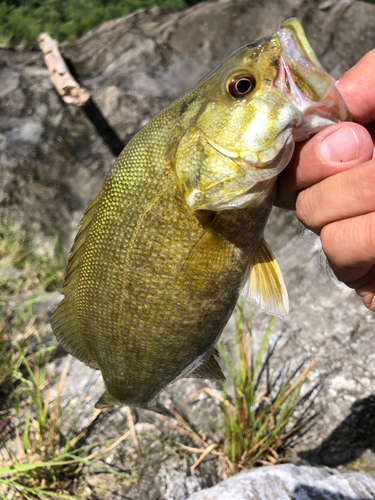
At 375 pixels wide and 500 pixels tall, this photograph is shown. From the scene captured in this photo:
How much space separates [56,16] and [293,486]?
12.7m

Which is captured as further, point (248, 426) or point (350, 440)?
point (350, 440)

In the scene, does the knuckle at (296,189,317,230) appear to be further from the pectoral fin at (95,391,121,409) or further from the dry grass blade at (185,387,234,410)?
the dry grass blade at (185,387,234,410)

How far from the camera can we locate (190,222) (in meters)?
1.25

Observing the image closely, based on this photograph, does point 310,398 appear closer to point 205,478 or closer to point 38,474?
point 205,478

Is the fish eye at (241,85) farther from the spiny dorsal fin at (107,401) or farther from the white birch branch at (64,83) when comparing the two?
the white birch branch at (64,83)

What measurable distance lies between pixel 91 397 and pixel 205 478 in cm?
102

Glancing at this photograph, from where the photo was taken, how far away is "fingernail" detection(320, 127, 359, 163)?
110cm

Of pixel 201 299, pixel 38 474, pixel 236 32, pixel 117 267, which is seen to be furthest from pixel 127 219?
pixel 236 32

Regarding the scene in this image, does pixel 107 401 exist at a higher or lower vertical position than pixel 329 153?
lower

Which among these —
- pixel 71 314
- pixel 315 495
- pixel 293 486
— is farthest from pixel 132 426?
pixel 71 314

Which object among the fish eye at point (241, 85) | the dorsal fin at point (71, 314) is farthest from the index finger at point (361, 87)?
the dorsal fin at point (71, 314)

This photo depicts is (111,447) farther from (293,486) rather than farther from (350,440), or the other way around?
(350,440)

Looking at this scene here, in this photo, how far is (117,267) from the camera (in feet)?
4.33

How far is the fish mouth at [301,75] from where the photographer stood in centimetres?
102
